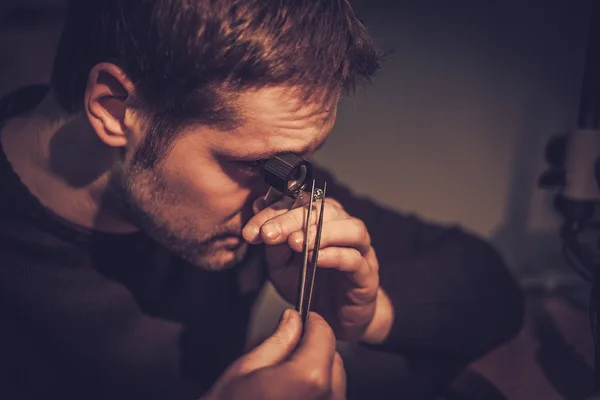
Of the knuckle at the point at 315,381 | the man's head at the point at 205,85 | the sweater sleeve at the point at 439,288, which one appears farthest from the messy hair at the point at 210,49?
the sweater sleeve at the point at 439,288

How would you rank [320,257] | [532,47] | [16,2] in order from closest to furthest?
[320,257]
[16,2]
[532,47]

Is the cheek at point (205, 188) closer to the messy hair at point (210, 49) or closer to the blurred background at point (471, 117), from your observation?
the messy hair at point (210, 49)

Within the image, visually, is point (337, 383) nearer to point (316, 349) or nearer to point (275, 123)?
point (316, 349)

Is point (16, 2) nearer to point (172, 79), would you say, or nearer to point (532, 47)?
point (172, 79)

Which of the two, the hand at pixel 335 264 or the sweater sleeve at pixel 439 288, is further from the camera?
the sweater sleeve at pixel 439 288

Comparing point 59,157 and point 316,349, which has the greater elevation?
point 59,157

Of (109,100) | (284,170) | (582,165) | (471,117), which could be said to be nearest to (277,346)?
(284,170)

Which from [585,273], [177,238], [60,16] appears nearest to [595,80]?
[585,273]
